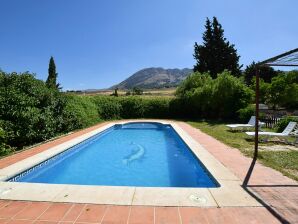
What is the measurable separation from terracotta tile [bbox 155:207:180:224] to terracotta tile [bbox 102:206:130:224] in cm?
51

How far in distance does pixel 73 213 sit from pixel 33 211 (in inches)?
28.5

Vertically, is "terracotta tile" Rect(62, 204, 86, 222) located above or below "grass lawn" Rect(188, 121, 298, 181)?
above

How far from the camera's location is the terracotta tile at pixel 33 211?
4145 mm

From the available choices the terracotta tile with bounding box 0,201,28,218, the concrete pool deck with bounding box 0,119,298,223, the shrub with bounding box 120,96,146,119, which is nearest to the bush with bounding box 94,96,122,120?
the shrub with bounding box 120,96,146,119

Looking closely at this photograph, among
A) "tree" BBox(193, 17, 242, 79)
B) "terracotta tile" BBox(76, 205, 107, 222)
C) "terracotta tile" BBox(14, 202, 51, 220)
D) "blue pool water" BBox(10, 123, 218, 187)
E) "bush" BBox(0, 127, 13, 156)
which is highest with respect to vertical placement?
"tree" BBox(193, 17, 242, 79)

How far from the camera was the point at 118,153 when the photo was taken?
11.1m

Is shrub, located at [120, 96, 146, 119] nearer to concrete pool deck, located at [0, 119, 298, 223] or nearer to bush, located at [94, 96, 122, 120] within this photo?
bush, located at [94, 96, 122, 120]

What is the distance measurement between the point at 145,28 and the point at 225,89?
26.7 ft

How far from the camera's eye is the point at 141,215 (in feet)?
13.5

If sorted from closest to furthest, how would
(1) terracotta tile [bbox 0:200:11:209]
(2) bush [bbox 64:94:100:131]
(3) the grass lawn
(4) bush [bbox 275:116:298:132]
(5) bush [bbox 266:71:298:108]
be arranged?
1. (1) terracotta tile [bbox 0:200:11:209]
2. (3) the grass lawn
3. (4) bush [bbox 275:116:298:132]
4. (2) bush [bbox 64:94:100:131]
5. (5) bush [bbox 266:71:298:108]

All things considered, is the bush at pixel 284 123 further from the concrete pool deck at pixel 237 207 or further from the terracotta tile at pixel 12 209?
the terracotta tile at pixel 12 209

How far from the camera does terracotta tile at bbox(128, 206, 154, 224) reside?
12.9 feet

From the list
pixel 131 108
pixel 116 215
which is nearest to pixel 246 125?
pixel 116 215

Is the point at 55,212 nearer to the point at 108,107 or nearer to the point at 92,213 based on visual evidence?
the point at 92,213
